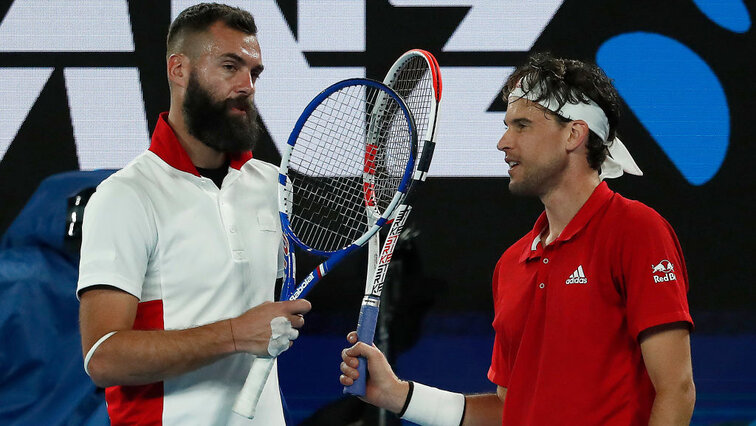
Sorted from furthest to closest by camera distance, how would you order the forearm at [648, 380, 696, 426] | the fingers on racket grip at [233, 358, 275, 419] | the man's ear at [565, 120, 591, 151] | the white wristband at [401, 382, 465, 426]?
1. the white wristband at [401, 382, 465, 426]
2. the man's ear at [565, 120, 591, 151]
3. the fingers on racket grip at [233, 358, 275, 419]
4. the forearm at [648, 380, 696, 426]

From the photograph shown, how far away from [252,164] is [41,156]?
6.19ft

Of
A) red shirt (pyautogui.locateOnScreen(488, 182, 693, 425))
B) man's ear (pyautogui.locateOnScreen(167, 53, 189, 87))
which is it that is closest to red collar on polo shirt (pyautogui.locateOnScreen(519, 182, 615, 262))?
red shirt (pyautogui.locateOnScreen(488, 182, 693, 425))

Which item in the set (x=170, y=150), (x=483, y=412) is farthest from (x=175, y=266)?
(x=483, y=412)

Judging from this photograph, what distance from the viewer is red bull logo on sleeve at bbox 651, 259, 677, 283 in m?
2.02

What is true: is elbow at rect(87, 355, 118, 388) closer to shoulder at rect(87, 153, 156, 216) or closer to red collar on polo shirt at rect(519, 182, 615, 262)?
shoulder at rect(87, 153, 156, 216)

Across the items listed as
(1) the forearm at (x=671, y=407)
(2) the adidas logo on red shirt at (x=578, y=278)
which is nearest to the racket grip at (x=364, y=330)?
(2) the adidas logo on red shirt at (x=578, y=278)

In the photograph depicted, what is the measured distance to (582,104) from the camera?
236cm

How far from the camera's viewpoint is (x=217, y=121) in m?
2.30

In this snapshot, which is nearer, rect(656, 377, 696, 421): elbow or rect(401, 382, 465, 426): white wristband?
rect(656, 377, 696, 421): elbow

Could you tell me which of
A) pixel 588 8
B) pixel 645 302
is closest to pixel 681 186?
pixel 588 8

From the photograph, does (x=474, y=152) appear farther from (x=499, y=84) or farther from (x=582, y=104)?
(x=582, y=104)

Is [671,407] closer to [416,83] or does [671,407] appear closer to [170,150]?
[416,83]

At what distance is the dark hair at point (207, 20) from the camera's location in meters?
2.37

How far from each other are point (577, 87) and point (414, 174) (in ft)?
1.69
